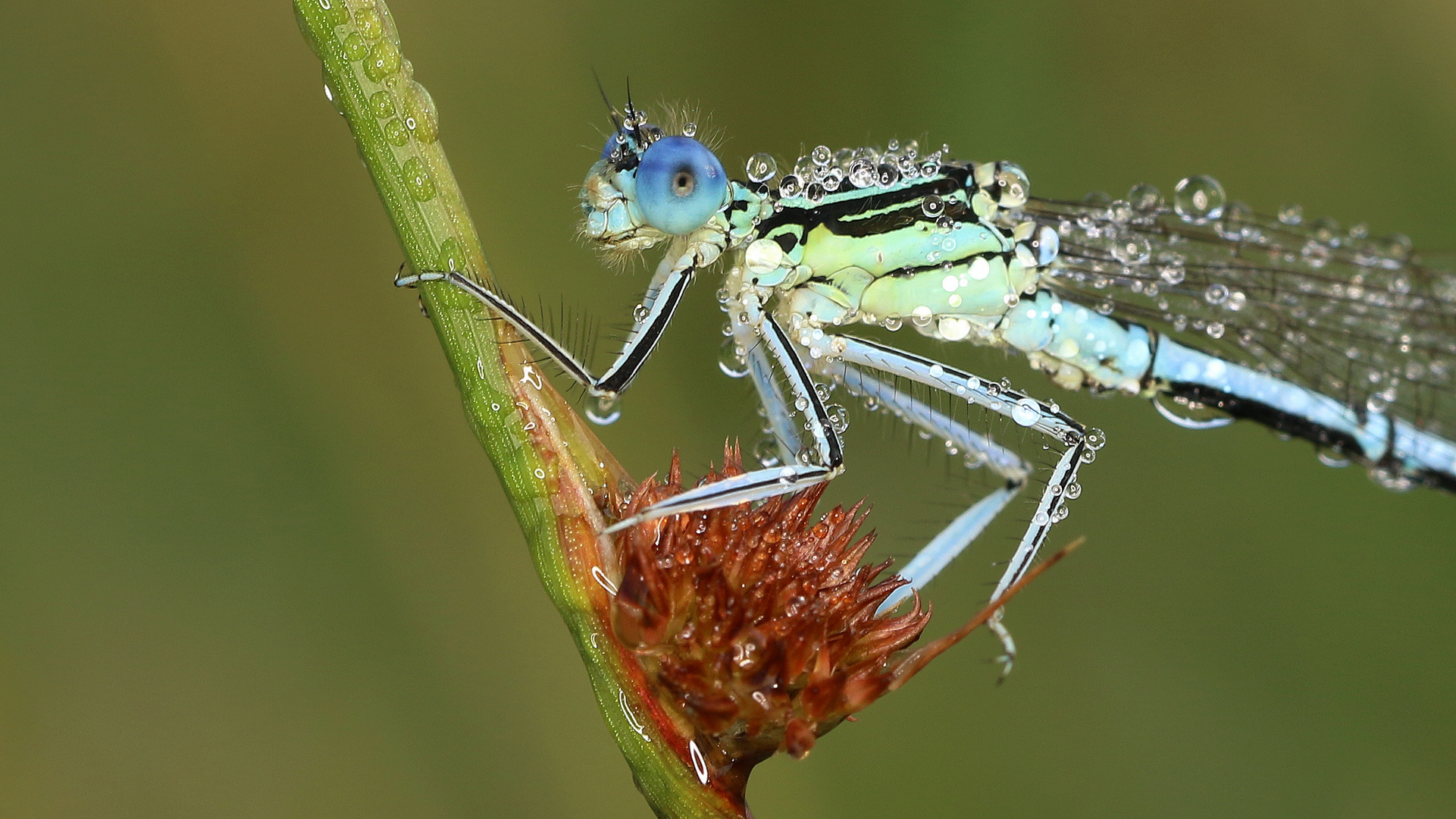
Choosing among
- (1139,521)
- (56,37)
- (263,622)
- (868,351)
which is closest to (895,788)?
(1139,521)

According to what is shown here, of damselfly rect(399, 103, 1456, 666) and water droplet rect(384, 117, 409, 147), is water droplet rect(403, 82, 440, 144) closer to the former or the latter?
water droplet rect(384, 117, 409, 147)

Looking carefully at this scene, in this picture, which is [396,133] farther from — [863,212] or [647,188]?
[863,212]

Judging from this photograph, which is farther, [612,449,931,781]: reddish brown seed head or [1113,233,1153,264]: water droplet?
[1113,233,1153,264]: water droplet

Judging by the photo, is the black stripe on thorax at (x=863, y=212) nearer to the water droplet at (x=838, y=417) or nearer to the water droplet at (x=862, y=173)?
the water droplet at (x=862, y=173)

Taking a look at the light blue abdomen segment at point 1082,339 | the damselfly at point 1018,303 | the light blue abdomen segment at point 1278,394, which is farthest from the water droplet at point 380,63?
the light blue abdomen segment at point 1278,394

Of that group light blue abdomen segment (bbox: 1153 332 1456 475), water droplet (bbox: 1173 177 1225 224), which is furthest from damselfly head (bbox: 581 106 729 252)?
light blue abdomen segment (bbox: 1153 332 1456 475)

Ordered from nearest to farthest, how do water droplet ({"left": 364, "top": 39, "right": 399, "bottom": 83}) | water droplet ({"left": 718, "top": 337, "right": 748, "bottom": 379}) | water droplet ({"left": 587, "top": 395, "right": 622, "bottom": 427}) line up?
water droplet ({"left": 364, "top": 39, "right": 399, "bottom": 83})
water droplet ({"left": 587, "top": 395, "right": 622, "bottom": 427})
water droplet ({"left": 718, "top": 337, "right": 748, "bottom": 379})
